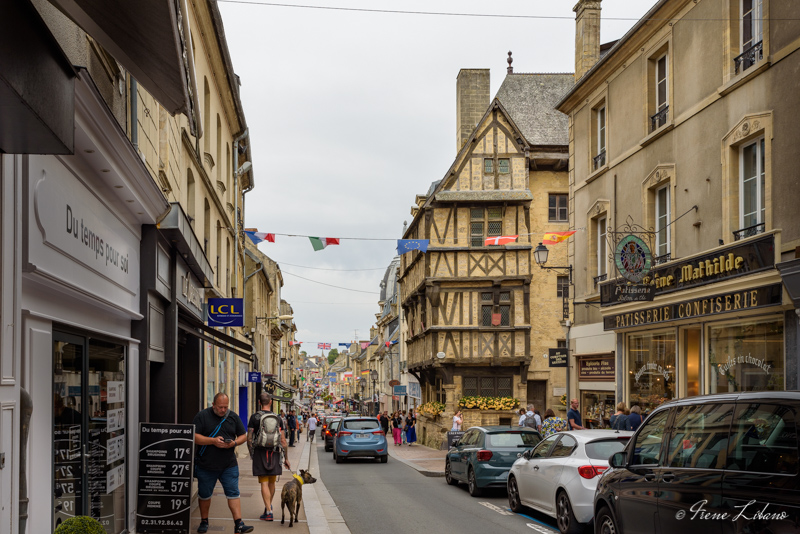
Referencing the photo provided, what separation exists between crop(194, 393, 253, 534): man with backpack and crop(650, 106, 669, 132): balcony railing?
11714mm

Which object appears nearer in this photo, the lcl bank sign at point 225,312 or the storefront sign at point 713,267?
the storefront sign at point 713,267

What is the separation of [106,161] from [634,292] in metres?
11.8

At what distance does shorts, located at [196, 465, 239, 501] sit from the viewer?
9.97 meters

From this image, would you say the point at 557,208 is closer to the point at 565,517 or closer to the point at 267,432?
the point at 565,517

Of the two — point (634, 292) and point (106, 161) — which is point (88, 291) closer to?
point (106, 161)

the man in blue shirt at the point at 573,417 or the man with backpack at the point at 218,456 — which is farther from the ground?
the man with backpack at the point at 218,456

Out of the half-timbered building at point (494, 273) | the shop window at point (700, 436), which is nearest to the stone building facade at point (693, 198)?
the shop window at point (700, 436)

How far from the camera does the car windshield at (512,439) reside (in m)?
15.5

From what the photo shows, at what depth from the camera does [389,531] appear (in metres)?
11.4

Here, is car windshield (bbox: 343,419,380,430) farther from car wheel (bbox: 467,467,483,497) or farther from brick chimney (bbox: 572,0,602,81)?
brick chimney (bbox: 572,0,602,81)

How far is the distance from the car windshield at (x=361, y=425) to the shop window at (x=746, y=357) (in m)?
13.0

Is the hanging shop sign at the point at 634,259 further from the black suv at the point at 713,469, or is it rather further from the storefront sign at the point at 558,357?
the black suv at the point at 713,469

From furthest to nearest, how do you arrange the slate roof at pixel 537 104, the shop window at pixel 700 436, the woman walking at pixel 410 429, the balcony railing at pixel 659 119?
the woman walking at pixel 410 429, the slate roof at pixel 537 104, the balcony railing at pixel 659 119, the shop window at pixel 700 436

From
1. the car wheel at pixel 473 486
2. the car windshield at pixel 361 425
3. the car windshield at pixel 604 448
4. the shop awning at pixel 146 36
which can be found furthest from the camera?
the car windshield at pixel 361 425
